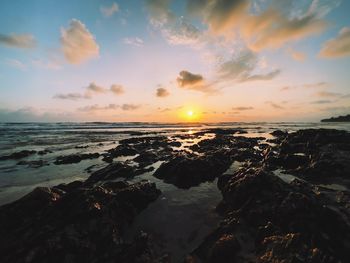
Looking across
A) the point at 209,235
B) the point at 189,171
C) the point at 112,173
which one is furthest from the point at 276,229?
the point at 112,173

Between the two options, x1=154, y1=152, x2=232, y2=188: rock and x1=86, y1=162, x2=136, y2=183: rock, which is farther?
x1=86, y1=162, x2=136, y2=183: rock

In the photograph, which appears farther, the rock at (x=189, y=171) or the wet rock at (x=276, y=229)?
the rock at (x=189, y=171)

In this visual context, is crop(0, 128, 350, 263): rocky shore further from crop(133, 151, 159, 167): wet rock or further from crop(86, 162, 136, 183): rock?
crop(133, 151, 159, 167): wet rock

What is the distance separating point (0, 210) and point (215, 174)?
10.2 metres

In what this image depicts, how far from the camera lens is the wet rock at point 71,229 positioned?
5.49 m

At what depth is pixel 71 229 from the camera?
6160mm

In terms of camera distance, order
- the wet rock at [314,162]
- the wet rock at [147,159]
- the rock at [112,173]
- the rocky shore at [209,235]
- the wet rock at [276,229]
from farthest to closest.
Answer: the wet rock at [147,159], the rock at [112,173], the wet rock at [314,162], the rocky shore at [209,235], the wet rock at [276,229]

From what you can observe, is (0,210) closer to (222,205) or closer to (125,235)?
(125,235)

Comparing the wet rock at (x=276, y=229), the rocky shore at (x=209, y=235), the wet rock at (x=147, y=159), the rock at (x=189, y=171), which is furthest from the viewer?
the wet rock at (x=147, y=159)

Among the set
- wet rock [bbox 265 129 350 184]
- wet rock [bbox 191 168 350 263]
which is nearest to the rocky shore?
wet rock [bbox 191 168 350 263]

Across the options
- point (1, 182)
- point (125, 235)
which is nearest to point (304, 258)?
point (125, 235)

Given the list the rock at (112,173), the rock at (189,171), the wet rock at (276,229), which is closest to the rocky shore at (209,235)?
the wet rock at (276,229)

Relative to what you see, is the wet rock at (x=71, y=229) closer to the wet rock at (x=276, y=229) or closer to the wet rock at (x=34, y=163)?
the wet rock at (x=276, y=229)

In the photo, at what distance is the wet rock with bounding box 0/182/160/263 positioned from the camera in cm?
549
